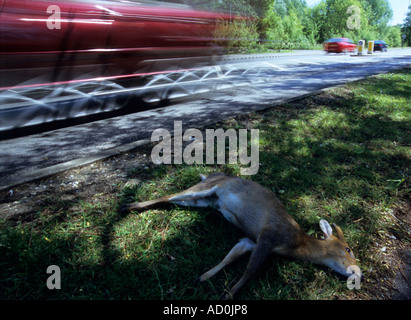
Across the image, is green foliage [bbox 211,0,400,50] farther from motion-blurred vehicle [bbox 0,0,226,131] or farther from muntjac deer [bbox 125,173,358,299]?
muntjac deer [bbox 125,173,358,299]

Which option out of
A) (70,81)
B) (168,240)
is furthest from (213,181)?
(70,81)

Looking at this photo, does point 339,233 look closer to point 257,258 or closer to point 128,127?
point 257,258

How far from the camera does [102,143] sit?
135 inches

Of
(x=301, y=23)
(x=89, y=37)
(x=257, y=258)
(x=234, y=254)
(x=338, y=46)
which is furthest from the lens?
(x=301, y=23)

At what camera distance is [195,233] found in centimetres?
198

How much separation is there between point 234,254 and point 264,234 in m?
0.24

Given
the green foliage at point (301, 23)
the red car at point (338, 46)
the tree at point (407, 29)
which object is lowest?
the red car at point (338, 46)

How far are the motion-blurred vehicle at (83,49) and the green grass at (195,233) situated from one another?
2.42 meters

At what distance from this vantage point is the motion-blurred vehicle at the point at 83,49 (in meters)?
3.46

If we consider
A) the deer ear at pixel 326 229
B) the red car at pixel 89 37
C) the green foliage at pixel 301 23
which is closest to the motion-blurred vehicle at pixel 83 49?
the red car at pixel 89 37

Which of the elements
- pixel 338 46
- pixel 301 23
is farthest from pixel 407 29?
pixel 338 46

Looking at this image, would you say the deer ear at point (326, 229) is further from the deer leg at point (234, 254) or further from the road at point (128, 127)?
the road at point (128, 127)

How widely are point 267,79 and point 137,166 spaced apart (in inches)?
263

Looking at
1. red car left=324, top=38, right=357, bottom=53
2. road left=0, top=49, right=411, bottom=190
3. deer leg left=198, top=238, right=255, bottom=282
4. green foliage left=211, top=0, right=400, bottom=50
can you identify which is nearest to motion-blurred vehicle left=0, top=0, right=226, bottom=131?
road left=0, top=49, right=411, bottom=190
